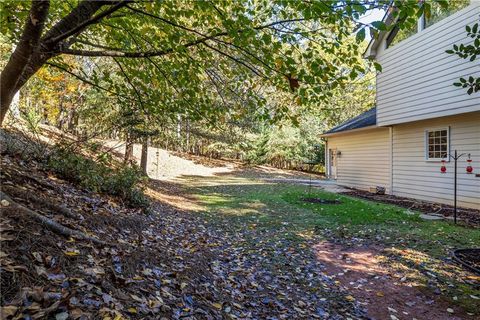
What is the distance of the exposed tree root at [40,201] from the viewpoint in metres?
3.33

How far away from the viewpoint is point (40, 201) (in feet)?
11.5

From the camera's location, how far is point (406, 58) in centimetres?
1129

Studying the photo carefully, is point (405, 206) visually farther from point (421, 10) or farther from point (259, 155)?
point (259, 155)

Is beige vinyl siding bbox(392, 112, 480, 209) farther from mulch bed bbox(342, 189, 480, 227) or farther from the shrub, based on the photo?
the shrub

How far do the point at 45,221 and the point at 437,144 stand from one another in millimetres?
11865

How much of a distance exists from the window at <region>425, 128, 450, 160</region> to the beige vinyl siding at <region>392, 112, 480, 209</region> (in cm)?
15

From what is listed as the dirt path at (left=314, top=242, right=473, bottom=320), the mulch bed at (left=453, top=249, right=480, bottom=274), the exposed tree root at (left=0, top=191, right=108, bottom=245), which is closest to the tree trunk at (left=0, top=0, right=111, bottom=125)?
the exposed tree root at (left=0, top=191, right=108, bottom=245)

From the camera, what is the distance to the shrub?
18.6 feet

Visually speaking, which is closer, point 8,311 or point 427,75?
point 8,311

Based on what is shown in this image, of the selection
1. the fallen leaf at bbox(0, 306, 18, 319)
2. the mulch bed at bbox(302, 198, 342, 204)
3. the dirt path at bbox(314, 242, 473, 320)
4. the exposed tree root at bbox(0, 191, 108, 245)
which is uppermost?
the exposed tree root at bbox(0, 191, 108, 245)

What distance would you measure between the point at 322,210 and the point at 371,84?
19084mm

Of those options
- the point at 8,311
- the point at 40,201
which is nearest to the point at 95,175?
the point at 40,201

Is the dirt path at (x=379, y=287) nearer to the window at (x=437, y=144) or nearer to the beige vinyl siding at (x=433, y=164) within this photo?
the beige vinyl siding at (x=433, y=164)

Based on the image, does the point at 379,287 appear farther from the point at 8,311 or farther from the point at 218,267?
the point at 8,311
